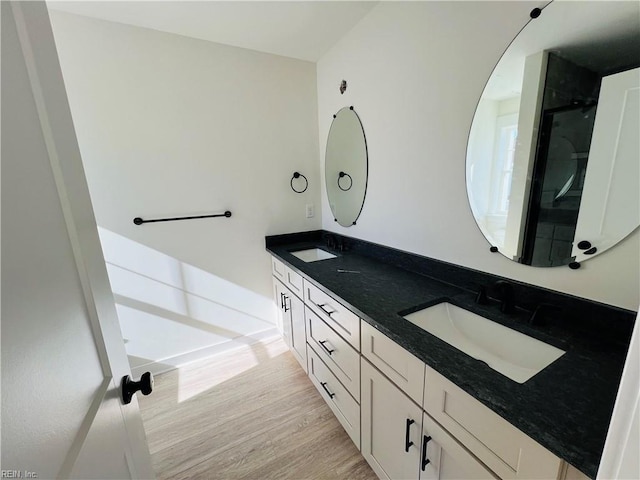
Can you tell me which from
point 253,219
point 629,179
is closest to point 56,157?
point 629,179

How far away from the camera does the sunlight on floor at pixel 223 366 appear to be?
1980 millimetres

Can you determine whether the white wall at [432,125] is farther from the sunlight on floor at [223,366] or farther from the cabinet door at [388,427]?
the sunlight on floor at [223,366]

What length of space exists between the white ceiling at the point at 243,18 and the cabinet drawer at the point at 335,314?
166cm

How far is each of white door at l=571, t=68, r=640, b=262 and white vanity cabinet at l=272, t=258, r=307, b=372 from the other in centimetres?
140

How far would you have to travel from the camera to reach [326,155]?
2.34 metres

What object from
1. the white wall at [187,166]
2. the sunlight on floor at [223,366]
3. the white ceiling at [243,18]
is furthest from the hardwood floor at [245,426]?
the white ceiling at [243,18]

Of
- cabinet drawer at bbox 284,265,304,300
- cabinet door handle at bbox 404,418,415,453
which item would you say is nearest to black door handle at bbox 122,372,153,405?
cabinet door handle at bbox 404,418,415,453

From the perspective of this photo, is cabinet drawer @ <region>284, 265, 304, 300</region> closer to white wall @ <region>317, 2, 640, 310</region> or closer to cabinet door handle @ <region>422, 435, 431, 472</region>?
white wall @ <region>317, 2, 640, 310</region>

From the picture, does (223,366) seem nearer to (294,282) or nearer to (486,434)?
(294,282)

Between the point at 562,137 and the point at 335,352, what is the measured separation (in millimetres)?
1344

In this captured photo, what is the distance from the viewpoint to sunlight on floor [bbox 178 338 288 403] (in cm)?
198

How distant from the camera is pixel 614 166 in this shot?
2.77ft

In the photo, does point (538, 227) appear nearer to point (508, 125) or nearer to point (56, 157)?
point (508, 125)

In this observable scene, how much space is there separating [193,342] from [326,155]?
6.44 feet
